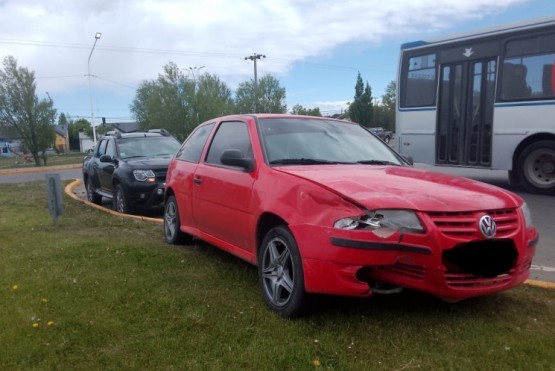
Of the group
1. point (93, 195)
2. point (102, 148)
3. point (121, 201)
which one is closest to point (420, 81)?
point (121, 201)

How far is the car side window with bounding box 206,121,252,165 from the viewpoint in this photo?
194 inches

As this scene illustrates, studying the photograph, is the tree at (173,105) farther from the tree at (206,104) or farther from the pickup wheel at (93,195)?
the pickup wheel at (93,195)

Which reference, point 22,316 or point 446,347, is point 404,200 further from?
point 22,316

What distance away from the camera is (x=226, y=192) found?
4.81 m

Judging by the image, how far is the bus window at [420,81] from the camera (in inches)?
471

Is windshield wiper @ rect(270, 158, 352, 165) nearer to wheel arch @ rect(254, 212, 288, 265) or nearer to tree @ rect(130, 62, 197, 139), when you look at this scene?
wheel arch @ rect(254, 212, 288, 265)

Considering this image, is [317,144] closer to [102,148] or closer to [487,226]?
[487,226]

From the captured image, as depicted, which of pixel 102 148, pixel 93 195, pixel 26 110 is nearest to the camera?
pixel 102 148

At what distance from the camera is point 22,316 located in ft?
13.0

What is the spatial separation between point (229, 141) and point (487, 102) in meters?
7.47

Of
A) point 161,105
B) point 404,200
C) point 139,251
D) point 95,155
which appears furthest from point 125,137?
point 161,105

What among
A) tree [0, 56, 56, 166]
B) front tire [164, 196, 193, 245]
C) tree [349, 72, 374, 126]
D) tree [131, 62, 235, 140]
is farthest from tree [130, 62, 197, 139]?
front tire [164, 196, 193, 245]

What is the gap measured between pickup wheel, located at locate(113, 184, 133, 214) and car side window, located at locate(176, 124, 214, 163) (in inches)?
133

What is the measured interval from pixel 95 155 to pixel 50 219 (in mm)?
3556
